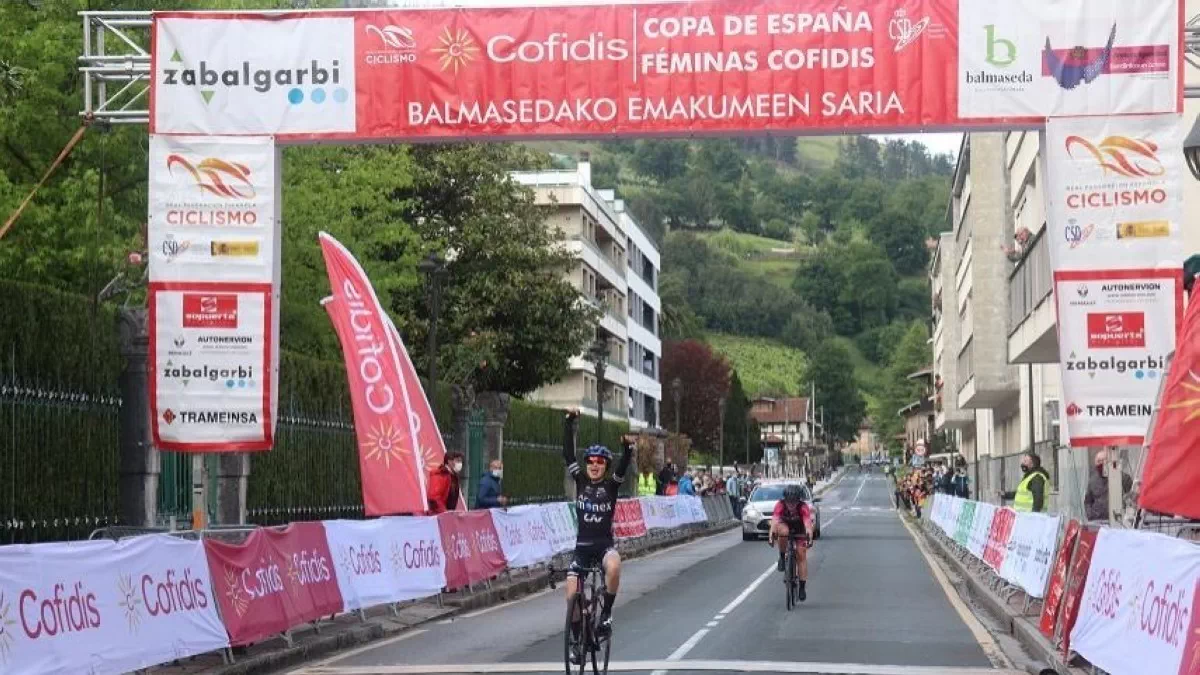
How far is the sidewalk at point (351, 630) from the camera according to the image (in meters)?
14.7

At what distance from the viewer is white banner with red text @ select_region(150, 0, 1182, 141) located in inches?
685

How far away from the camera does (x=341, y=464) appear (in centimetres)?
3050

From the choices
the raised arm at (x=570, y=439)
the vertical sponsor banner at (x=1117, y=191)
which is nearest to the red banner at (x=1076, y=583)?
the vertical sponsor banner at (x=1117, y=191)

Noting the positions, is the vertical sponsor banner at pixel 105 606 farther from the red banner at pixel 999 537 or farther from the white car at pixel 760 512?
the white car at pixel 760 512

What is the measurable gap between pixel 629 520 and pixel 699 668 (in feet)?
79.0

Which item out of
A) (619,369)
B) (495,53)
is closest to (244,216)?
(495,53)

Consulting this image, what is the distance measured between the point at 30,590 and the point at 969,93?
1033cm

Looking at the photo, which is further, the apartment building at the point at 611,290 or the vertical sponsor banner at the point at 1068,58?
the apartment building at the point at 611,290

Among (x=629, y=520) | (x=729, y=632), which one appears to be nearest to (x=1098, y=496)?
(x=729, y=632)

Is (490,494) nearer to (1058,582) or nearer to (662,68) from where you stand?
(662,68)

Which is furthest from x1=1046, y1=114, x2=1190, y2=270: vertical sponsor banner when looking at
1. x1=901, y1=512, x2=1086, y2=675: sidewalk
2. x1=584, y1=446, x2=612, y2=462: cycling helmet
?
x1=584, y1=446, x2=612, y2=462: cycling helmet

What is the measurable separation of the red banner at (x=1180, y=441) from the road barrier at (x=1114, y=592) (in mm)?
340

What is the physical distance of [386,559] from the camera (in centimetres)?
1973

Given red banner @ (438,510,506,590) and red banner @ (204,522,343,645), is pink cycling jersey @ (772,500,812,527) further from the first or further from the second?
red banner @ (204,522,343,645)
